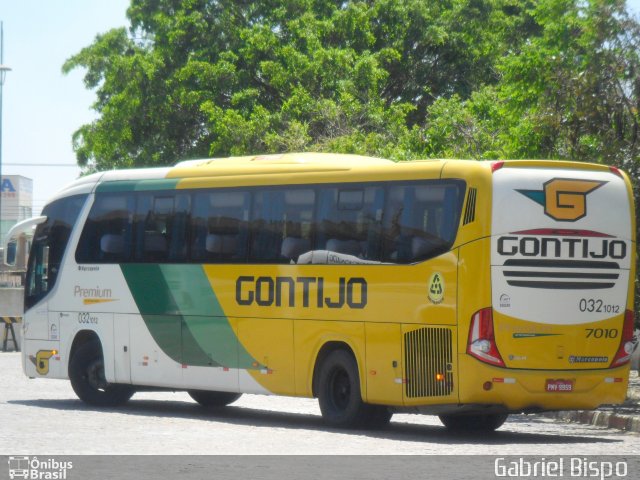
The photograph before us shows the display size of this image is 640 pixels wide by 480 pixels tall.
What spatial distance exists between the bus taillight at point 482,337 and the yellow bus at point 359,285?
2cm

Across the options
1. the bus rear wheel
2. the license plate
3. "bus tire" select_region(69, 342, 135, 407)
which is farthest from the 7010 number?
"bus tire" select_region(69, 342, 135, 407)

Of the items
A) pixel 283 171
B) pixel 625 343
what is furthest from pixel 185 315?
pixel 625 343

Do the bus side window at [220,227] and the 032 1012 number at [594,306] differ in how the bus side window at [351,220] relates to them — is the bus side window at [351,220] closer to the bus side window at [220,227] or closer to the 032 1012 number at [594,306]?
the bus side window at [220,227]

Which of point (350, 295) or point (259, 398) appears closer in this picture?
point (350, 295)

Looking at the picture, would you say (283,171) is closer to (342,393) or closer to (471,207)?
(342,393)

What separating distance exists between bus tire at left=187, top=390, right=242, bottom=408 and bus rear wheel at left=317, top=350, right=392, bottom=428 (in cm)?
395

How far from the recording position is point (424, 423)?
18.2 metres

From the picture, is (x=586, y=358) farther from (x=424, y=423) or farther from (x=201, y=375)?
(x=201, y=375)

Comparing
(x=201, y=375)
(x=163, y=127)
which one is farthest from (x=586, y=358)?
(x=163, y=127)

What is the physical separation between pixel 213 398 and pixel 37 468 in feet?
29.9

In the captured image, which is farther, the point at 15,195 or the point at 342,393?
the point at 15,195

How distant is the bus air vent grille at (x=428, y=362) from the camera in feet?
48.5

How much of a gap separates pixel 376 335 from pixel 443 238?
5.09 feet

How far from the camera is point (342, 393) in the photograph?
648 inches
